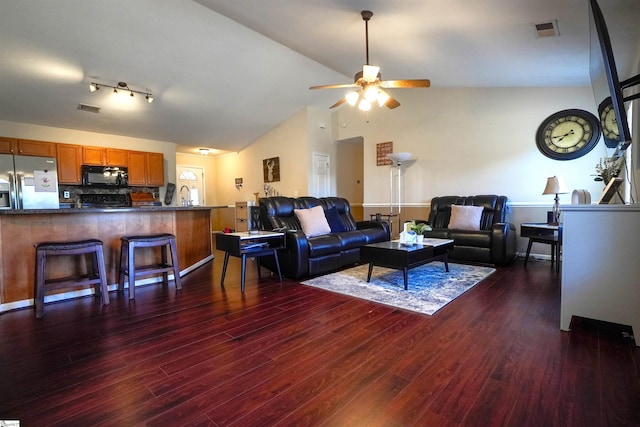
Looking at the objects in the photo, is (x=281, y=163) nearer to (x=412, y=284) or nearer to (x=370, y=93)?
(x=370, y=93)

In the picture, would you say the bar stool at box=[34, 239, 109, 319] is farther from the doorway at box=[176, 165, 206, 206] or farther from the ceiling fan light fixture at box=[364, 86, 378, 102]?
the doorway at box=[176, 165, 206, 206]

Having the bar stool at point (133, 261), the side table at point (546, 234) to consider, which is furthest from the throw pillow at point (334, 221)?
the side table at point (546, 234)

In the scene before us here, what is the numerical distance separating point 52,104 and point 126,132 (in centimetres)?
139

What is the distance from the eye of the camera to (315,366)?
1.73m

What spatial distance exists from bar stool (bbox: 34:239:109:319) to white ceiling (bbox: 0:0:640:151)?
8.30 feet

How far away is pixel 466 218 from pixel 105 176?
261 inches

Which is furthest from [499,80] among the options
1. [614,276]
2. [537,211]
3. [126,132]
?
[126,132]

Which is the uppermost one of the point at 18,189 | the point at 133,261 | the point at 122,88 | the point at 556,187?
the point at 122,88

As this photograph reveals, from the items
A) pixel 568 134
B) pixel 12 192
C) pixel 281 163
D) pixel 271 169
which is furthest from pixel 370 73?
pixel 12 192

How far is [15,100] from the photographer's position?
4.55 meters

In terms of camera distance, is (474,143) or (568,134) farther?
(474,143)

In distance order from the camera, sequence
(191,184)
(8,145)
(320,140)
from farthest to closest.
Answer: (191,184) → (320,140) → (8,145)

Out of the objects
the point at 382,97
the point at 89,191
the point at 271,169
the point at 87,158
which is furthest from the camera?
the point at 271,169

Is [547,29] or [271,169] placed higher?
[547,29]
